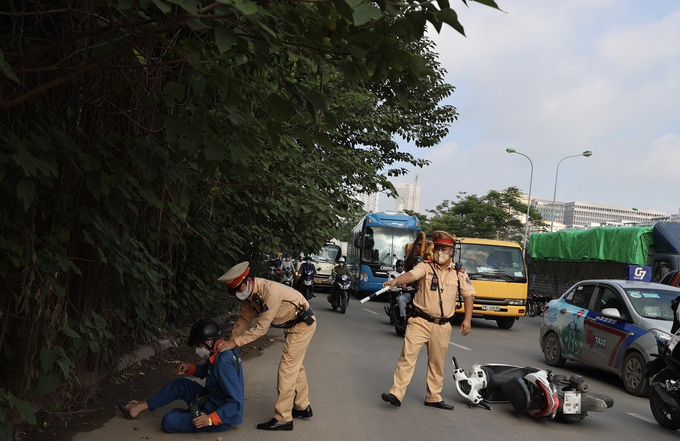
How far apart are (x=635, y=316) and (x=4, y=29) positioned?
339 inches

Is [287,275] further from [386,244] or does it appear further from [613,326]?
[613,326]

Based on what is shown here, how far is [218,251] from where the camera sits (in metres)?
11.4

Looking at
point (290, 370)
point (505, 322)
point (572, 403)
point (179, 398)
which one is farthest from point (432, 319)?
point (505, 322)

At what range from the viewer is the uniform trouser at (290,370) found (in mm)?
6180

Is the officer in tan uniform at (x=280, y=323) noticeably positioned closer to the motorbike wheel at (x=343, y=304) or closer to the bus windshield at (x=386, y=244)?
the motorbike wheel at (x=343, y=304)

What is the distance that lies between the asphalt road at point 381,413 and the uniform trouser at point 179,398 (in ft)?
0.25

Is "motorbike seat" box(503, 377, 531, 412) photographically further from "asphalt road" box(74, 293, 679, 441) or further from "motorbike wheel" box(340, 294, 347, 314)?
"motorbike wheel" box(340, 294, 347, 314)

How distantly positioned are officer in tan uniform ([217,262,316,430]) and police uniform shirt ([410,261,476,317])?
1.56 metres

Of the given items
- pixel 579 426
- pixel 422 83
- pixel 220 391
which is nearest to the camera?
pixel 422 83

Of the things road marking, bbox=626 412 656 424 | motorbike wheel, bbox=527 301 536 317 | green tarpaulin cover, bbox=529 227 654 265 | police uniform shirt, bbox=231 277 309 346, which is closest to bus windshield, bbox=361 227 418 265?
motorbike wheel, bbox=527 301 536 317

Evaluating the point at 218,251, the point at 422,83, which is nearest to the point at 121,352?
the point at 218,251

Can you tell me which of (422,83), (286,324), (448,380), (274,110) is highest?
(422,83)

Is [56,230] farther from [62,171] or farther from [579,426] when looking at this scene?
[579,426]

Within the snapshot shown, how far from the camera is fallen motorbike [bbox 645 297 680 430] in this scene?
7117 millimetres
